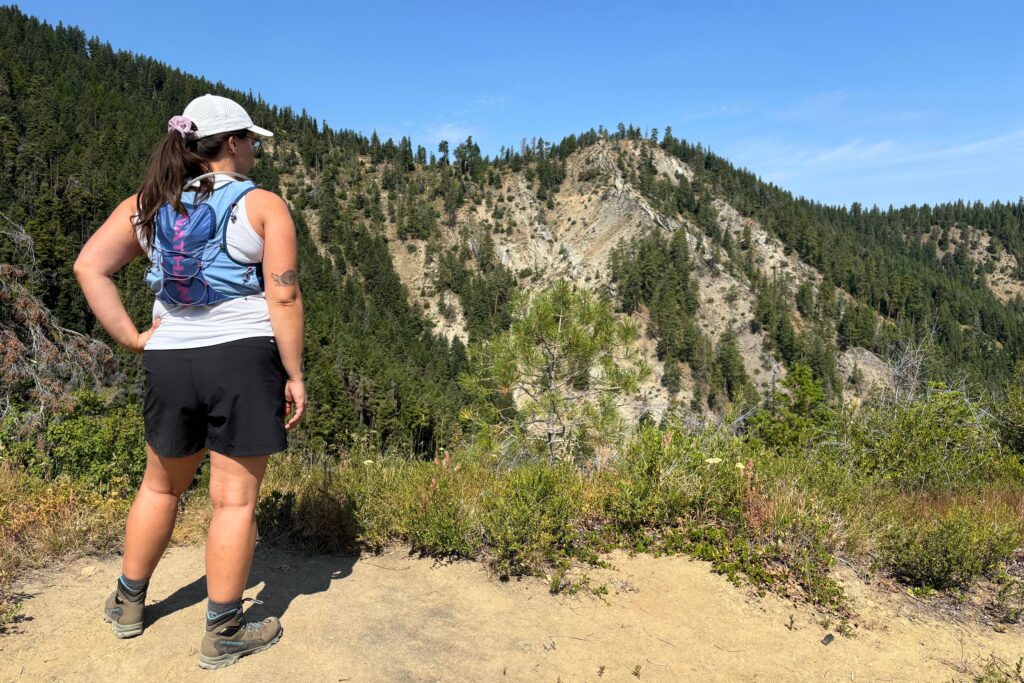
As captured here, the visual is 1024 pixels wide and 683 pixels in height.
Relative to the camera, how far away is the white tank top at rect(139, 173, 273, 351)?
2115 mm

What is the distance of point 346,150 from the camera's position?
12475 cm

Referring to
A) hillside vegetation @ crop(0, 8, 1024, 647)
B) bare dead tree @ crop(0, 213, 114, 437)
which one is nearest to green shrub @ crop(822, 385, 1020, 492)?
hillside vegetation @ crop(0, 8, 1024, 647)

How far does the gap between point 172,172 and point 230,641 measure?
184 cm

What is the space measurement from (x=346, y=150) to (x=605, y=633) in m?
135

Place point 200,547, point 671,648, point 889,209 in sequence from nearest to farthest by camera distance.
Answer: point 671,648
point 200,547
point 889,209

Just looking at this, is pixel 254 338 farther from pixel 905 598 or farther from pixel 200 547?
pixel 905 598

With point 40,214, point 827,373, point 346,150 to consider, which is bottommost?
point 827,373

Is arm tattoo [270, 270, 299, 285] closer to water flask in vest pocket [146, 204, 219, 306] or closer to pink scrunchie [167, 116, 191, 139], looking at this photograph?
water flask in vest pocket [146, 204, 219, 306]

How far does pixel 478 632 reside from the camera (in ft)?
8.75

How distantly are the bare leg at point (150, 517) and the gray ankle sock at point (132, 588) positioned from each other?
19mm

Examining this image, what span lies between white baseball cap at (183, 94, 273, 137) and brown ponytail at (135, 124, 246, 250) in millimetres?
26

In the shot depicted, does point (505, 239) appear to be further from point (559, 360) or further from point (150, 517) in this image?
point (150, 517)

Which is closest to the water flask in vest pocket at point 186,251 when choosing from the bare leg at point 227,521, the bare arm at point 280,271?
the bare arm at point 280,271

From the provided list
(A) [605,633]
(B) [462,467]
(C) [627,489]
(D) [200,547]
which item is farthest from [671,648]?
(D) [200,547]
